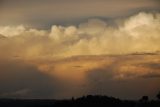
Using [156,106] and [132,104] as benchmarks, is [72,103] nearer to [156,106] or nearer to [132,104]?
[132,104]

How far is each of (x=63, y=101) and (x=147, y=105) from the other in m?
37.6

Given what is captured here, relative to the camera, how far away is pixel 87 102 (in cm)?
18025

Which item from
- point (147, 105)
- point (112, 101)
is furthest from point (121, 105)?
point (147, 105)

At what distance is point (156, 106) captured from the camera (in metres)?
154

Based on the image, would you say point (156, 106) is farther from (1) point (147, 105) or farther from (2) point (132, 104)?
(2) point (132, 104)

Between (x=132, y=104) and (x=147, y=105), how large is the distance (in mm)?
13351

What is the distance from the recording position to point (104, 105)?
17612 centimetres

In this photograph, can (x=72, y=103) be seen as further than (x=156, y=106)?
Yes

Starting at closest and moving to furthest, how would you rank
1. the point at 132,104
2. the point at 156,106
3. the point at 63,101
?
the point at 156,106 < the point at 132,104 < the point at 63,101

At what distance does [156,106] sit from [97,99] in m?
31.0

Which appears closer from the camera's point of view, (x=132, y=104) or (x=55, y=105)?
(x=132, y=104)

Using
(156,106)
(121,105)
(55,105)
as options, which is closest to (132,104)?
(121,105)

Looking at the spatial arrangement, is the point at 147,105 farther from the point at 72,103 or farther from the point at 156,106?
the point at 72,103

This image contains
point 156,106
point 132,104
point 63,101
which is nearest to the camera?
point 156,106
